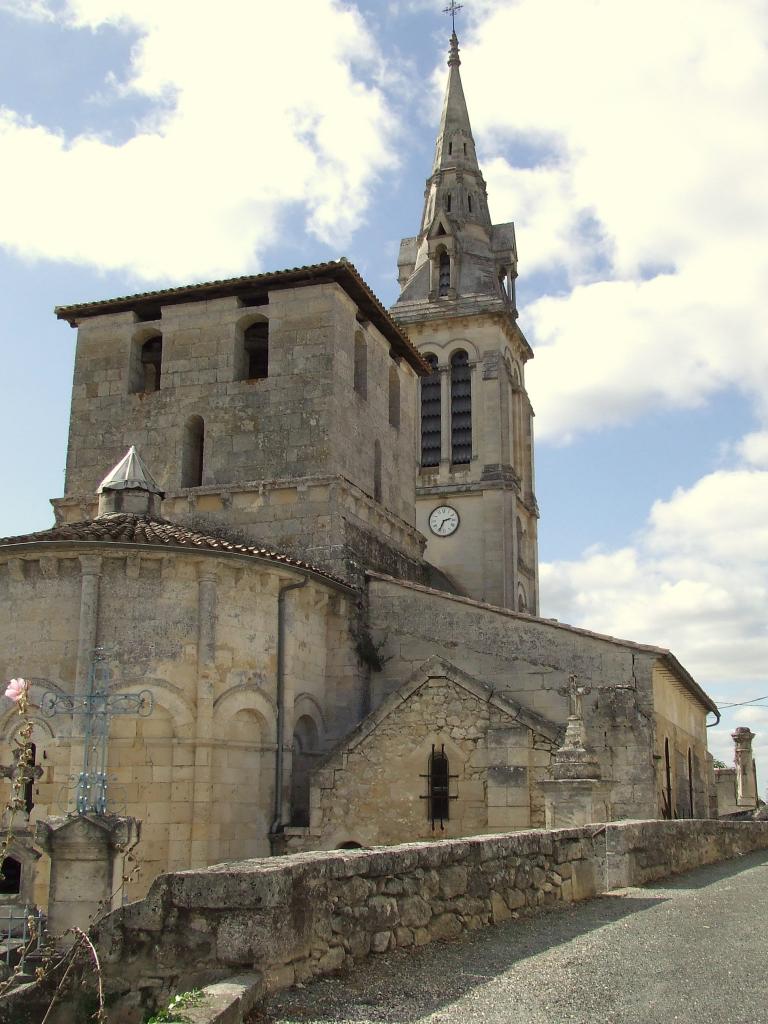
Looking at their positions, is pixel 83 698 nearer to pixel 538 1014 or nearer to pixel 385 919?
pixel 385 919

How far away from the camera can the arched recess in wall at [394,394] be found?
23.1 m

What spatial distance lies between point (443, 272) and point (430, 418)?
5970 millimetres

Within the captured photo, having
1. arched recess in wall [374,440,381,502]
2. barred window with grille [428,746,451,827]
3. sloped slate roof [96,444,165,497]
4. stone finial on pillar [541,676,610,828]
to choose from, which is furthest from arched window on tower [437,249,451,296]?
stone finial on pillar [541,676,610,828]

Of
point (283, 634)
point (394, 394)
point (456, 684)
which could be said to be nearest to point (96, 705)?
point (283, 634)

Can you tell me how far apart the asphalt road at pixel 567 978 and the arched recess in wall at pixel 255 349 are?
46.3 feet

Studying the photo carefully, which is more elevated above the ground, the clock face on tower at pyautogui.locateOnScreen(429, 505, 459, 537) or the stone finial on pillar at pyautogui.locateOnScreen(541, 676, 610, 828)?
the clock face on tower at pyautogui.locateOnScreen(429, 505, 459, 537)

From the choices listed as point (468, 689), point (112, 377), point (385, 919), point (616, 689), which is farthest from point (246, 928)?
point (112, 377)

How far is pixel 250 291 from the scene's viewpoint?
2048 cm

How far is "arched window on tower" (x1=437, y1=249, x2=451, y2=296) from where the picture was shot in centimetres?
3988

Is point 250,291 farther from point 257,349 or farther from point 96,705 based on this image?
point 96,705

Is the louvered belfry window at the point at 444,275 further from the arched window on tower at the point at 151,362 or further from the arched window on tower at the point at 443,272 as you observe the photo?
the arched window on tower at the point at 151,362

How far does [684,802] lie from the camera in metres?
21.0

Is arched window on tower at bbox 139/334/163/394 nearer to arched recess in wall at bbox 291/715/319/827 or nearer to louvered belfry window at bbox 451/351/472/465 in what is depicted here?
arched recess in wall at bbox 291/715/319/827

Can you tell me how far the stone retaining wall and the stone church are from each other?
446cm
